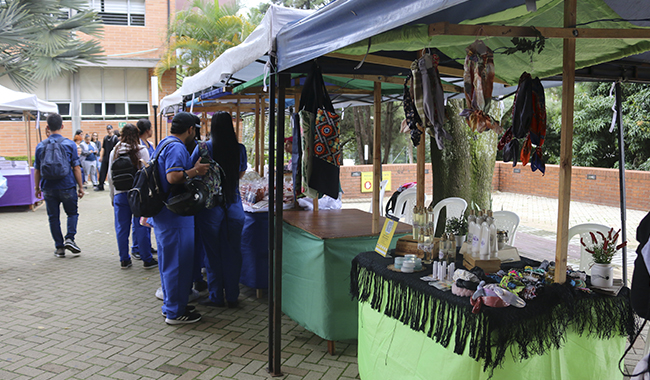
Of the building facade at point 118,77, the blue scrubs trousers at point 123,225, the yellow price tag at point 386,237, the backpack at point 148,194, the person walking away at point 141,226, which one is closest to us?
the yellow price tag at point 386,237

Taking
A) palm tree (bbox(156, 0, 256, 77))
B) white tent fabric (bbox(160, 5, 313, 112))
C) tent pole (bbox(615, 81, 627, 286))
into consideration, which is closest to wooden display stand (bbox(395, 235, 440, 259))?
white tent fabric (bbox(160, 5, 313, 112))

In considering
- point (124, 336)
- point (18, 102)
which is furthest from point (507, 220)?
point (18, 102)

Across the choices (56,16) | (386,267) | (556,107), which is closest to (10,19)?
(56,16)

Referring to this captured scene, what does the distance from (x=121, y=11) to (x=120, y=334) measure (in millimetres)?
18279

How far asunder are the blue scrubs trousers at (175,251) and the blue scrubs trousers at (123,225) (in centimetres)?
184

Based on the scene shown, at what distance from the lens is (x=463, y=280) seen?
249 centimetres

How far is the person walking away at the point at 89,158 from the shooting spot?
552 inches

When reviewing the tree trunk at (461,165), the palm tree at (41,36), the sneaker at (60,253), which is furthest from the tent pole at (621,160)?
the palm tree at (41,36)

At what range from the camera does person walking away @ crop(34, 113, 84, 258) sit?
20.7 feet

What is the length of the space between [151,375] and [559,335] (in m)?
2.69

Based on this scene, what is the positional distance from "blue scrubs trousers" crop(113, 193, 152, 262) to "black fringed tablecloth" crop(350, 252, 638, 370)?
4.24 meters

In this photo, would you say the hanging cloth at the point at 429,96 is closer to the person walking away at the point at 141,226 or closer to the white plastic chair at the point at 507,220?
the white plastic chair at the point at 507,220

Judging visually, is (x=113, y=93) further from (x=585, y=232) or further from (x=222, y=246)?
(x=585, y=232)

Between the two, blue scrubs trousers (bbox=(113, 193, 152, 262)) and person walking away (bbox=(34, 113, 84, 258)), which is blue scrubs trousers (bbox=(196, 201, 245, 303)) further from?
person walking away (bbox=(34, 113, 84, 258))
